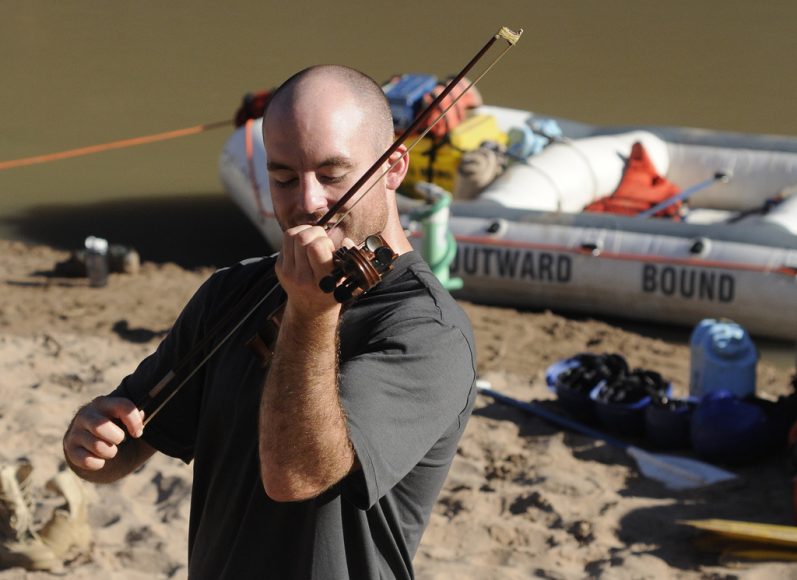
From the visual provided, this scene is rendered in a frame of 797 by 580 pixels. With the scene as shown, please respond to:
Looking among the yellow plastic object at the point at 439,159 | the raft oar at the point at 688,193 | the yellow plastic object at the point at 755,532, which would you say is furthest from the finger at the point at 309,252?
the yellow plastic object at the point at 439,159

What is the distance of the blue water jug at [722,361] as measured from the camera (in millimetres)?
6117

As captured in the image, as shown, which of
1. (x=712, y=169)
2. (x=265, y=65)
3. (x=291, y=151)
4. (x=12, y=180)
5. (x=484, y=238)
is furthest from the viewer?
(x=265, y=65)

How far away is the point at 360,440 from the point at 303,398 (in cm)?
13

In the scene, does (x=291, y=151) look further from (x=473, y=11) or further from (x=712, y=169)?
(x=473, y=11)

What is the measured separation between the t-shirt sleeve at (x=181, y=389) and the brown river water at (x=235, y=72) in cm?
713

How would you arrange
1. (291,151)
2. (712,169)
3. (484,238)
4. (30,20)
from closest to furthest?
(291,151)
(484,238)
(712,169)
(30,20)

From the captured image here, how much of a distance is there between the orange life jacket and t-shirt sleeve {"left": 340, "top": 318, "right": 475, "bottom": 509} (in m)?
7.40

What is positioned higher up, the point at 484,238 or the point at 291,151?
the point at 291,151

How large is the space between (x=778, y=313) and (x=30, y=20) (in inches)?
567

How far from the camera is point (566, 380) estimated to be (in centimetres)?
631

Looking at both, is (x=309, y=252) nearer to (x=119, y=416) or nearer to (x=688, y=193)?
(x=119, y=416)

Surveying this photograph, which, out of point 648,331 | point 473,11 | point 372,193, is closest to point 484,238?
point 648,331

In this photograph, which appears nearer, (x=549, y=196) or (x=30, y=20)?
(x=549, y=196)

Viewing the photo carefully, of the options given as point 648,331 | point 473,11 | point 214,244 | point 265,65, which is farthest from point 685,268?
point 473,11
